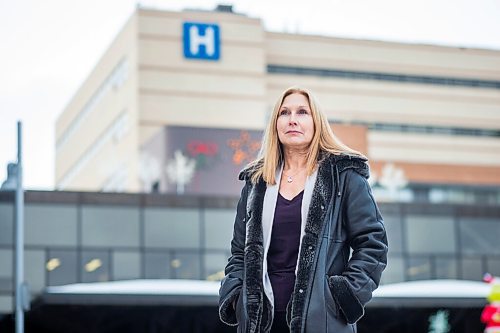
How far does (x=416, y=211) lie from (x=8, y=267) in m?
12.5

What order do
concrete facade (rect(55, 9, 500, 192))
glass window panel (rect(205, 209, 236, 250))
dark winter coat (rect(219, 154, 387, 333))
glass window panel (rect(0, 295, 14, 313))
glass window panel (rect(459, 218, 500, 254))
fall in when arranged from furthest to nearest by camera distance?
concrete facade (rect(55, 9, 500, 192)) < glass window panel (rect(459, 218, 500, 254)) < glass window panel (rect(205, 209, 236, 250)) < glass window panel (rect(0, 295, 14, 313)) < dark winter coat (rect(219, 154, 387, 333))

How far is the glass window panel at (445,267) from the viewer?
39.3m

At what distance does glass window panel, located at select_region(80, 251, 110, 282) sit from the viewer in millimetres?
35688

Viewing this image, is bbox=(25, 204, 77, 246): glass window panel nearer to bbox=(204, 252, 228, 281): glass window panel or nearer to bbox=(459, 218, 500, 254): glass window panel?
bbox=(204, 252, 228, 281): glass window panel

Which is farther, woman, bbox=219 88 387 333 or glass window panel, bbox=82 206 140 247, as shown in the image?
glass window panel, bbox=82 206 140 247

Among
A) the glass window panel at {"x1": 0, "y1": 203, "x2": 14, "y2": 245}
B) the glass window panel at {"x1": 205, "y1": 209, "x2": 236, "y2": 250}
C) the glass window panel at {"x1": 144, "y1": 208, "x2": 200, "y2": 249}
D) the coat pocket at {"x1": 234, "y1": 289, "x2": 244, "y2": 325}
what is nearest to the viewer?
the coat pocket at {"x1": 234, "y1": 289, "x2": 244, "y2": 325}

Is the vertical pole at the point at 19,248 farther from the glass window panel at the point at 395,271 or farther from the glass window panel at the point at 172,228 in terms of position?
the glass window panel at the point at 395,271

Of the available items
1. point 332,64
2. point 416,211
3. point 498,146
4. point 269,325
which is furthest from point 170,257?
point 498,146

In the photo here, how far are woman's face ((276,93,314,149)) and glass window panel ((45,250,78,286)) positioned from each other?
30.8m

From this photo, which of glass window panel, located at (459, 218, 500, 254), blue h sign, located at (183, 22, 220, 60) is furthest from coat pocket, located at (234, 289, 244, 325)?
blue h sign, located at (183, 22, 220, 60)

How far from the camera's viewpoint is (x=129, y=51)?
235ft

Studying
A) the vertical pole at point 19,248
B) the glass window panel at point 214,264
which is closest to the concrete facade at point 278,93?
the glass window panel at point 214,264

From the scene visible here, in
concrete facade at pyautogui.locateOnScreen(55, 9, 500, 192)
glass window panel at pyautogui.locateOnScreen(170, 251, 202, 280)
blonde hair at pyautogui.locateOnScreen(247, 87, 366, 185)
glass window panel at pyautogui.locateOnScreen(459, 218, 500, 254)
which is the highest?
concrete facade at pyautogui.locateOnScreen(55, 9, 500, 192)

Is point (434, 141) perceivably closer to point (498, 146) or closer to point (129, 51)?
point (498, 146)
